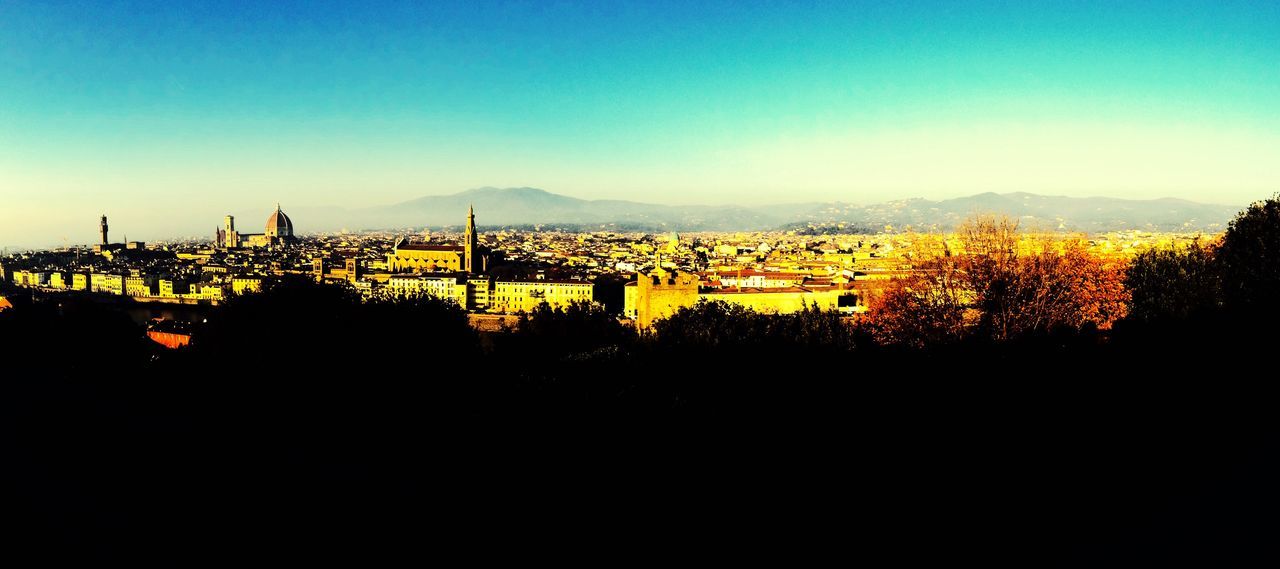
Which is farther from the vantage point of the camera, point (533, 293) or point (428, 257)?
point (428, 257)

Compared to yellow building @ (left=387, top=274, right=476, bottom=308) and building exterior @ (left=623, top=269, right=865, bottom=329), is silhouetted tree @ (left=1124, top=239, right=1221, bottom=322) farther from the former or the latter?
yellow building @ (left=387, top=274, right=476, bottom=308)

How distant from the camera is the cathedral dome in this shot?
120750 mm

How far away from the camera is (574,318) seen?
2284 cm

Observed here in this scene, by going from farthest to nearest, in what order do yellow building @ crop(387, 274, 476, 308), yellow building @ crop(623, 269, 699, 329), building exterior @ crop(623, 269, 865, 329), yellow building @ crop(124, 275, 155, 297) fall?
yellow building @ crop(124, 275, 155, 297) → yellow building @ crop(387, 274, 476, 308) → building exterior @ crop(623, 269, 865, 329) → yellow building @ crop(623, 269, 699, 329)

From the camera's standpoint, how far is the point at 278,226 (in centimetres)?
12194

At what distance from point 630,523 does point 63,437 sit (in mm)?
5342

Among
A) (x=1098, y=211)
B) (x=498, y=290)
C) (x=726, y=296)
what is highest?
(x=1098, y=211)

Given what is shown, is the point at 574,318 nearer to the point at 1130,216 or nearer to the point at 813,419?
→ the point at 813,419

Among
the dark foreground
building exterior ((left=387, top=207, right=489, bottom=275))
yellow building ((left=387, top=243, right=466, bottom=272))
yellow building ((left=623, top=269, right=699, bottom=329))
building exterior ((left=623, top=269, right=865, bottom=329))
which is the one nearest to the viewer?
the dark foreground

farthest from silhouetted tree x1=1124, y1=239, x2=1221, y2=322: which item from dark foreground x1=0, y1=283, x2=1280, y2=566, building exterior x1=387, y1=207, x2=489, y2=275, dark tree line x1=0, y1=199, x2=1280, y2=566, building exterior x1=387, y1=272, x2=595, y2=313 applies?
building exterior x1=387, y1=207, x2=489, y2=275

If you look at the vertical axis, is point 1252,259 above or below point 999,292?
above

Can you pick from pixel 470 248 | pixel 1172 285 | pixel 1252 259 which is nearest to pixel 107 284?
pixel 470 248

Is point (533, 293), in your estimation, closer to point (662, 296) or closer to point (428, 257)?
point (662, 296)

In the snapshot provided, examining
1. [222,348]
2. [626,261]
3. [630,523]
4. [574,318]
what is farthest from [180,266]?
[630,523]
